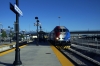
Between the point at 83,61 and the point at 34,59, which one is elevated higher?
the point at 34,59

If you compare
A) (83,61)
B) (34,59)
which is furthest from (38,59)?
(83,61)

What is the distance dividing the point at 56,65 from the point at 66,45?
15.7 meters

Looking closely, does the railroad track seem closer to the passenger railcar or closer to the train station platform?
the train station platform

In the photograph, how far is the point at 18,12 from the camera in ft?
32.6

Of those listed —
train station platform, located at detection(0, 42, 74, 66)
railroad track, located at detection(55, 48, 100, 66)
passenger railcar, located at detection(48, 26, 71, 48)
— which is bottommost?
railroad track, located at detection(55, 48, 100, 66)

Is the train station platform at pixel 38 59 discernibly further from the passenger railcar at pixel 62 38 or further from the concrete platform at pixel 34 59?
the passenger railcar at pixel 62 38

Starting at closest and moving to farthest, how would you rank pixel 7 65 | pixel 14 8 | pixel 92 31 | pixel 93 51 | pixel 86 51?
pixel 14 8 → pixel 7 65 → pixel 93 51 → pixel 86 51 → pixel 92 31

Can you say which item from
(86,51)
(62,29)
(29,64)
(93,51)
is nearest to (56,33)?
(62,29)

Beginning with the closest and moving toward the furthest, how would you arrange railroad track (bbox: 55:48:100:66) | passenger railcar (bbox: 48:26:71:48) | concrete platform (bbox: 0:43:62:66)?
1. concrete platform (bbox: 0:43:62:66)
2. railroad track (bbox: 55:48:100:66)
3. passenger railcar (bbox: 48:26:71:48)

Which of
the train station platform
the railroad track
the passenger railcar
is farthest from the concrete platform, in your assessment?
the passenger railcar

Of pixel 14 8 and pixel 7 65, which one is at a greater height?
pixel 14 8

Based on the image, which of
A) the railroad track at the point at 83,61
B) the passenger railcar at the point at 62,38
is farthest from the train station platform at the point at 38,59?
the passenger railcar at the point at 62,38

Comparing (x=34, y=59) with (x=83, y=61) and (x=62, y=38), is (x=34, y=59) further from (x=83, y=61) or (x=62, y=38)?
(x=62, y=38)

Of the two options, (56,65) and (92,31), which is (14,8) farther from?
(92,31)
